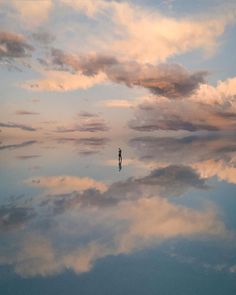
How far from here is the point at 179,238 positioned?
23484mm

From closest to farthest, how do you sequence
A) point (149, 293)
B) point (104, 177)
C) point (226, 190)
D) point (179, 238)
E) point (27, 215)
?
1. point (149, 293)
2. point (179, 238)
3. point (27, 215)
4. point (226, 190)
5. point (104, 177)

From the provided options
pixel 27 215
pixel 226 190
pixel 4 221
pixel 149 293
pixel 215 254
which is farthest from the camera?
pixel 226 190

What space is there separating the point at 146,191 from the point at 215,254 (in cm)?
1655

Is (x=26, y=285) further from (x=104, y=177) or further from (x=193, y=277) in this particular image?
(x=104, y=177)

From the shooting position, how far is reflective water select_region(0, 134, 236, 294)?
18031 millimetres

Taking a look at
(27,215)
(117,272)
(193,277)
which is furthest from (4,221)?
(193,277)

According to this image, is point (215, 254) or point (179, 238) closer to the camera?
point (215, 254)

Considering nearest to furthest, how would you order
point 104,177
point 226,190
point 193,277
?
point 193,277
point 226,190
point 104,177

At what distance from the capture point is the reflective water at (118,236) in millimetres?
18031

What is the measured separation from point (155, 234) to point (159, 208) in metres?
6.46

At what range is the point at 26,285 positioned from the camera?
17.9 meters

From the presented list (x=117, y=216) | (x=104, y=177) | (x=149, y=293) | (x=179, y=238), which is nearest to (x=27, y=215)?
(x=117, y=216)

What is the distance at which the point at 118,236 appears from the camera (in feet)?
79.0

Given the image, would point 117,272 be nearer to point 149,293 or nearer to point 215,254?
point 149,293
